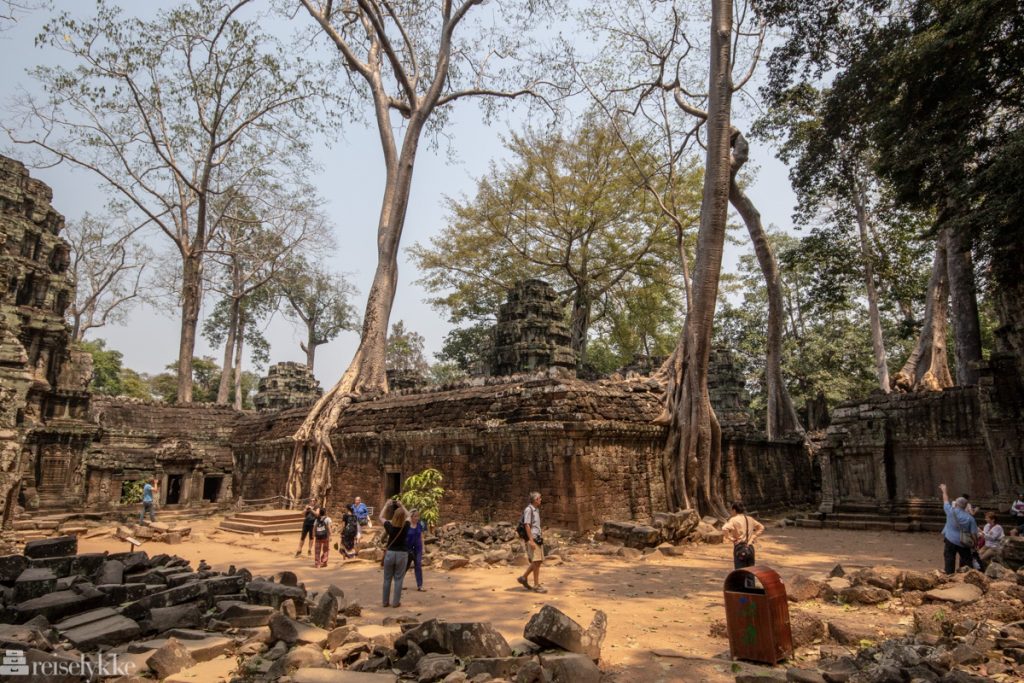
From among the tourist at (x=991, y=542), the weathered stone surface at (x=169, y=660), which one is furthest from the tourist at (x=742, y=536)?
the weathered stone surface at (x=169, y=660)

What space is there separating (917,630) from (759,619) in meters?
1.50

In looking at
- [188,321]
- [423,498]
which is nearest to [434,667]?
[423,498]

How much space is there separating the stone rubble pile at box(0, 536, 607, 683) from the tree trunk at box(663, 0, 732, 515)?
25.6 feet

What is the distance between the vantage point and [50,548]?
7.06m

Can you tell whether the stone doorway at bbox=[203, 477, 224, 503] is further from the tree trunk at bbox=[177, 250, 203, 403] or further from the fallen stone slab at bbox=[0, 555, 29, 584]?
the fallen stone slab at bbox=[0, 555, 29, 584]

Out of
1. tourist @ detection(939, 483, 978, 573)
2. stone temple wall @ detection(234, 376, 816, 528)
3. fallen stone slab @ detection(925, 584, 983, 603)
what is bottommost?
fallen stone slab @ detection(925, 584, 983, 603)

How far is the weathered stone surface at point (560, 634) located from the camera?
4266 millimetres

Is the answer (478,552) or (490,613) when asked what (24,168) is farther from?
(490,613)

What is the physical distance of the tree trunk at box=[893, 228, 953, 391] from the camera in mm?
15297

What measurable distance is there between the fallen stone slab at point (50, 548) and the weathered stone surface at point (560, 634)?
6.19 meters

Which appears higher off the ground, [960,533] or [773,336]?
[773,336]

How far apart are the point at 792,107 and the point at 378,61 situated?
13.6m

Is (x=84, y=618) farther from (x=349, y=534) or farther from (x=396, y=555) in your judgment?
(x=349, y=534)

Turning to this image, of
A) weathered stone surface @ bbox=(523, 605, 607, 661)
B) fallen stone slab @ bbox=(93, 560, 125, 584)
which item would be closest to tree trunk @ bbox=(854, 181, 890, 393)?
weathered stone surface @ bbox=(523, 605, 607, 661)
